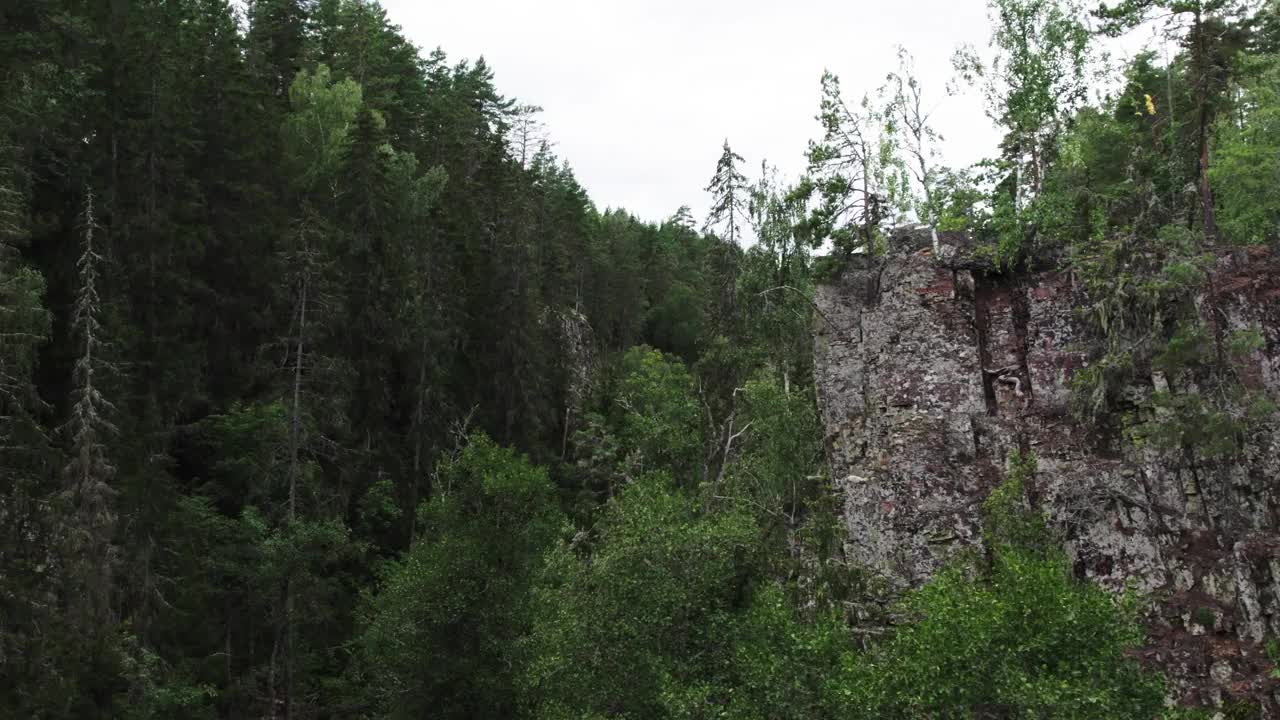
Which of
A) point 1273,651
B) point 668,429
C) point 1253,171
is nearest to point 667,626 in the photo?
point 1273,651

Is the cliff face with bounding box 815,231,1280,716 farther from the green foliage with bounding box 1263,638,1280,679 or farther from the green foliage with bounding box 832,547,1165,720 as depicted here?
the green foliage with bounding box 832,547,1165,720

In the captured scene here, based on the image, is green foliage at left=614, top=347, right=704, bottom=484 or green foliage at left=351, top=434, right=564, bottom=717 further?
green foliage at left=614, top=347, right=704, bottom=484

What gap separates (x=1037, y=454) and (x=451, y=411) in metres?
27.1

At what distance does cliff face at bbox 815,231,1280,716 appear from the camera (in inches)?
771

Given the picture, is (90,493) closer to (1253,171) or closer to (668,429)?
(668,429)

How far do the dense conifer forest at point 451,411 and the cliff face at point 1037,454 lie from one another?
32.9 inches

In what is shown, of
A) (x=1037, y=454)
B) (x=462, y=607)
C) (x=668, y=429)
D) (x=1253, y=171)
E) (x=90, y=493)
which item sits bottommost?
(x=462, y=607)

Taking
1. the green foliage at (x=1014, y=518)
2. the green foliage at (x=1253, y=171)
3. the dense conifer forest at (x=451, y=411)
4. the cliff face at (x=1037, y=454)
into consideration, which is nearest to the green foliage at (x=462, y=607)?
the dense conifer forest at (x=451, y=411)

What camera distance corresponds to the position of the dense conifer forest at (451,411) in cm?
2081

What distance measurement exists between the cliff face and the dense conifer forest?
836 millimetres

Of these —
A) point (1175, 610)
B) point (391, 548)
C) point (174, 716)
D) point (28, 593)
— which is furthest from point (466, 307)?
point (1175, 610)

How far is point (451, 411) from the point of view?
4375 cm

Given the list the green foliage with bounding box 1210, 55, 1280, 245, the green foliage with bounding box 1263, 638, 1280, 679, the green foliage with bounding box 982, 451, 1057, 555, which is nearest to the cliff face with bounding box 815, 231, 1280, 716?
the green foliage with bounding box 1263, 638, 1280, 679

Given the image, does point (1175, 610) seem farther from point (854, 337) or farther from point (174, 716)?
point (174, 716)
